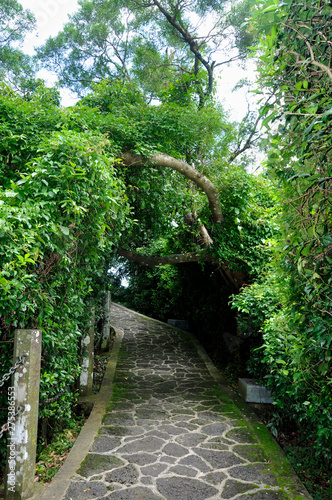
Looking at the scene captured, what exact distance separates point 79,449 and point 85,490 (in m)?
1.04

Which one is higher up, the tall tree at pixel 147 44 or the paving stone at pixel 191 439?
the tall tree at pixel 147 44

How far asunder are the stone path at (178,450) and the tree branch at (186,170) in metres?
4.29

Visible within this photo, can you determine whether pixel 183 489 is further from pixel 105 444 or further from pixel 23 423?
pixel 23 423

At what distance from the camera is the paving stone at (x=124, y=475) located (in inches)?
164

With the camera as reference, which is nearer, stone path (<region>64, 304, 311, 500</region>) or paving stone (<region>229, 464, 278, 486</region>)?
stone path (<region>64, 304, 311, 500</region>)

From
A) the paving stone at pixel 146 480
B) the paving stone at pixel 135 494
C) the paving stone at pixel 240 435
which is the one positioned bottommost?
the paving stone at pixel 240 435

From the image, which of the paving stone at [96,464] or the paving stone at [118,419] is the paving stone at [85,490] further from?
the paving stone at [118,419]

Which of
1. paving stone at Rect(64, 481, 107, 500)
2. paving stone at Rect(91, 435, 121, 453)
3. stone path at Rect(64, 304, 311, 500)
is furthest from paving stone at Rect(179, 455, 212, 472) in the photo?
paving stone at Rect(64, 481, 107, 500)

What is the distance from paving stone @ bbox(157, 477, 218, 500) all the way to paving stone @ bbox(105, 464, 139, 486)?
323 mm

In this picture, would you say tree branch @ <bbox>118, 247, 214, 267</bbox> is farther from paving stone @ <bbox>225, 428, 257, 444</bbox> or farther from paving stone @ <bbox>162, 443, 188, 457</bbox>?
paving stone @ <bbox>162, 443, 188, 457</bbox>

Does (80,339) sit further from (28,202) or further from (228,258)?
(228,258)

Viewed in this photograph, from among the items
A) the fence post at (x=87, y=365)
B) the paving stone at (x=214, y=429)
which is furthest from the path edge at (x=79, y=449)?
the paving stone at (x=214, y=429)

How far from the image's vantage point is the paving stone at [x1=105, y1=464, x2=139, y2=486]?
4.18 m

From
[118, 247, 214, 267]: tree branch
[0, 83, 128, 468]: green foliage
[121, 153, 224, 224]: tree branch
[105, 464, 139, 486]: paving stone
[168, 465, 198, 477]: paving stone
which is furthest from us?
[118, 247, 214, 267]: tree branch
